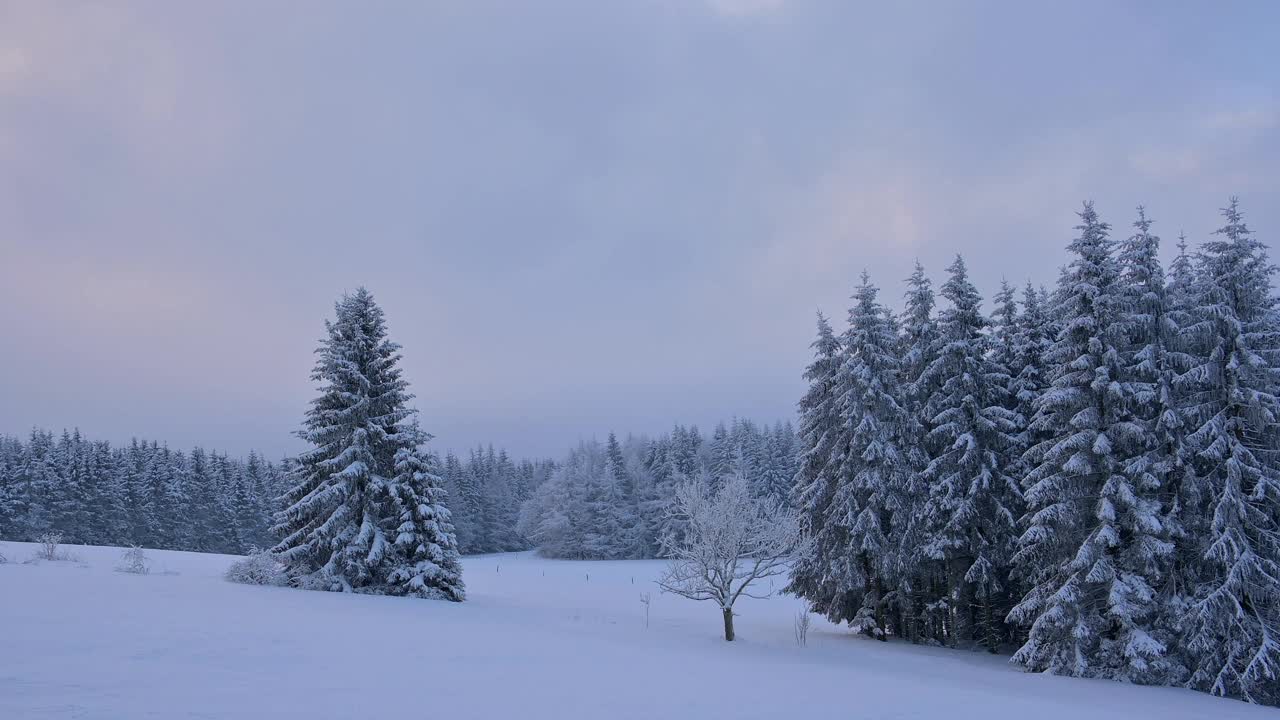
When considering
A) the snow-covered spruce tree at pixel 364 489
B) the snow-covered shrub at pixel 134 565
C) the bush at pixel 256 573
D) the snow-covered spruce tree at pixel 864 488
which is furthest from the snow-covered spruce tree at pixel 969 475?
the snow-covered shrub at pixel 134 565

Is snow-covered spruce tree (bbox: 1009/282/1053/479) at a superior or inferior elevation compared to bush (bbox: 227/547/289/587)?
superior

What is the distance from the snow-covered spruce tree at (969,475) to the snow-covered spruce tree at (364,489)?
18.5 m

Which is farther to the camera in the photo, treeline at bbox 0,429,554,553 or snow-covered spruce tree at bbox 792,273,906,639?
treeline at bbox 0,429,554,553

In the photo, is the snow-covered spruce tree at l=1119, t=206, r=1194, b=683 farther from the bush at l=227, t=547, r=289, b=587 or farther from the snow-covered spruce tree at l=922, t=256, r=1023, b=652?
the bush at l=227, t=547, r=289, b=587

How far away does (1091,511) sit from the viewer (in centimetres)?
2072

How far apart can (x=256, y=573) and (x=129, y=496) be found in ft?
168

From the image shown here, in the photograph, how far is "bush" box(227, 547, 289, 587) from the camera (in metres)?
24.4

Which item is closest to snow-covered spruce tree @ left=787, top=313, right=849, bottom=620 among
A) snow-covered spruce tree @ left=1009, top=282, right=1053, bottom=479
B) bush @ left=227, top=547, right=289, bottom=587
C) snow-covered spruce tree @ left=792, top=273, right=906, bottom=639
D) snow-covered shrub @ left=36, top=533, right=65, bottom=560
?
snow-covered spruce tree @ left=792, top=273, right=906, bottom=639

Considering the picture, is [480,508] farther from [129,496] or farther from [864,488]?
[864,488]

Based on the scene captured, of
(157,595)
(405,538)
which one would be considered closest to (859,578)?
(405,538)

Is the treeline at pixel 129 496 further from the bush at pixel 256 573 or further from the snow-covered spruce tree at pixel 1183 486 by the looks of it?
the snow-covered spruce tree at pixel 1183 486

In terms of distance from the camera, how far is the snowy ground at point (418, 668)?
29.6 ft

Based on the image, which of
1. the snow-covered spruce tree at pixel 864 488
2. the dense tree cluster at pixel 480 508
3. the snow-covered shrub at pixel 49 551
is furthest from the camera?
the dense tree cluster at pixel 480 508

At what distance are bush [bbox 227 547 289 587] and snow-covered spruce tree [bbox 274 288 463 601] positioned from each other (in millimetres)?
518
